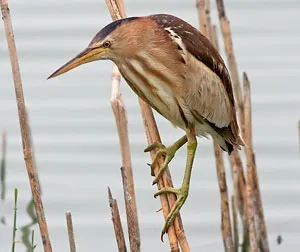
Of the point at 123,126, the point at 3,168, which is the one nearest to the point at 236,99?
the point at 123,126

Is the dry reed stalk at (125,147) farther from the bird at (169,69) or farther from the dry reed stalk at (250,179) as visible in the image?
the dry reed stalk at (250,179)

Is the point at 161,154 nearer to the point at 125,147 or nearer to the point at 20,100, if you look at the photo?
the point at 125,147

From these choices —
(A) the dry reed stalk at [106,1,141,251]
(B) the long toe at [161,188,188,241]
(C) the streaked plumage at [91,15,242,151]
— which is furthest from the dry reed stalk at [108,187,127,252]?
(C) the streaked plumage at [91,15,242,151]

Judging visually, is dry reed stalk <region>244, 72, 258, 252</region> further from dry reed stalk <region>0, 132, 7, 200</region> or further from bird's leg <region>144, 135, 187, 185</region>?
dry reed stalk <region>0, 132, 7, 200</region>

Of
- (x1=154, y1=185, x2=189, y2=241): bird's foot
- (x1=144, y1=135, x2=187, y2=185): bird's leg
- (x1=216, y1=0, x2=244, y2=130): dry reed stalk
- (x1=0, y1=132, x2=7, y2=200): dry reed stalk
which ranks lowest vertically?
(x1=154, y1=185, x2=189, y2=241): bird's foot

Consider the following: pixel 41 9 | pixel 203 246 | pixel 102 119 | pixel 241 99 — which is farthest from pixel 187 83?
pixel 41 9

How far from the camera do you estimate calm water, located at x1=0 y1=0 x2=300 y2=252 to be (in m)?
5.31

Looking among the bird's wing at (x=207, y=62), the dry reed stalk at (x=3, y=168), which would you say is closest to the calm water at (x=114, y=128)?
the dry reed stalk at (x=3, y=168)

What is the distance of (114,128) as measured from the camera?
5859 mm

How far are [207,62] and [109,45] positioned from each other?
407 mm

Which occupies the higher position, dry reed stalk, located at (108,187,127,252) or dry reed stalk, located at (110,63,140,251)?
dry reed stalk, located at (110,63,140,251)

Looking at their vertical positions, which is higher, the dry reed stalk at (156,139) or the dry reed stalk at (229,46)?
the dry reed stalk at (229,46)

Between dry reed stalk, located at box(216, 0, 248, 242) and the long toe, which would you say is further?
dry reed stalk, located at box(216, 0, 248, 242)

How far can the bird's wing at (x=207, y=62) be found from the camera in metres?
3.58
